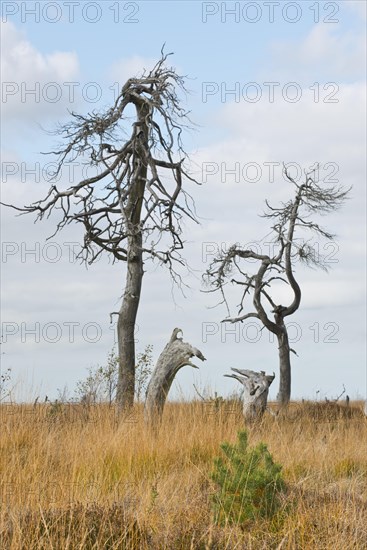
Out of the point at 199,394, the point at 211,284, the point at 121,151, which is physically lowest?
the point at 199,394

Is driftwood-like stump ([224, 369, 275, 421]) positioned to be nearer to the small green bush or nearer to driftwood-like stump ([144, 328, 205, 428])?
driftwood-like stump ([144, 328, 205, 428])

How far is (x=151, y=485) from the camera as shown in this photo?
8.62 m

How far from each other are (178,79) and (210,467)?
935cm

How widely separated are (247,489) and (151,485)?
1.94m

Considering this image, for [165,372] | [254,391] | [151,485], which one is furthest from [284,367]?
[151,485]

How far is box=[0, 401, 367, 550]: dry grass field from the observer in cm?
591

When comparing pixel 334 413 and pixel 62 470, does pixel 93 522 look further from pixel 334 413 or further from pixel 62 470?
pixel 334 413

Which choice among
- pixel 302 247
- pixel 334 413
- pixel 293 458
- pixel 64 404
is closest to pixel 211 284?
pixel 302 247

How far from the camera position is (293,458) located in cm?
1049

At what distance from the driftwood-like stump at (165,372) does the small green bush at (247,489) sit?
21.9ft

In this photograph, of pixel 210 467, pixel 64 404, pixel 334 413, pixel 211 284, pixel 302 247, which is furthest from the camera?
pixel 211 284

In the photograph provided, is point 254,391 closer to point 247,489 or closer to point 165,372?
point 165,372

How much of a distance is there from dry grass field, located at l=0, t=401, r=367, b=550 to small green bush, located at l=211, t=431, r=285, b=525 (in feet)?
0.35

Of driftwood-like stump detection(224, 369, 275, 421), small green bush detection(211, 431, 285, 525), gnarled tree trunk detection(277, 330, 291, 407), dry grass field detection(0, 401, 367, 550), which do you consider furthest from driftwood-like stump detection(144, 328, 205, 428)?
gnarled tree trunk detection(277, 330, 291, 407)
